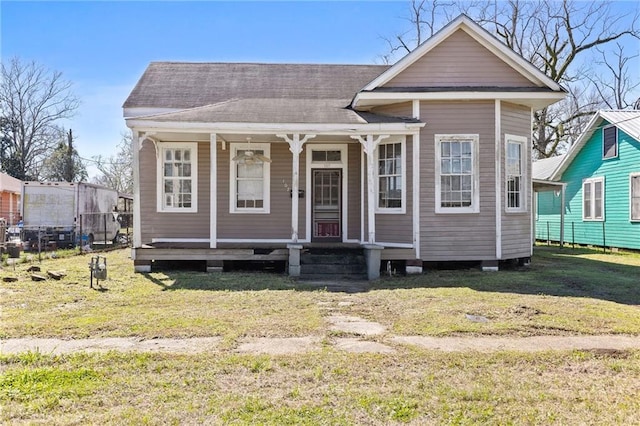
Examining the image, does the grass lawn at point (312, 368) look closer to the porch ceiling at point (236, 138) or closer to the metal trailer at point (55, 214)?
the porch ceiling at point (236, 138)

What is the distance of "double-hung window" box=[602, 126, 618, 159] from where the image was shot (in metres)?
17.2

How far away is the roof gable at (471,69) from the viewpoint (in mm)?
11141

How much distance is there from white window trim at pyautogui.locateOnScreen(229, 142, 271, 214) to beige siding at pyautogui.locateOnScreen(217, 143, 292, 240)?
0.08 m

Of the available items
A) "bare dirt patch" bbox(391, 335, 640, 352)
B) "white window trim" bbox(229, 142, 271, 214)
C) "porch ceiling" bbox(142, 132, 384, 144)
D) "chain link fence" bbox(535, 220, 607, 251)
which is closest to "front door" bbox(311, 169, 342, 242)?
"porch ceiling" bbox(142, 132, 384, 144)

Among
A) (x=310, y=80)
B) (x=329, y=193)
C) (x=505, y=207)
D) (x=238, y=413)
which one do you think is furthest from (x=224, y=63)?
(x=238, y=413)

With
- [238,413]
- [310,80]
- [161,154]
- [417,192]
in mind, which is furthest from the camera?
[310,80]

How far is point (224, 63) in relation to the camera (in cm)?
1523

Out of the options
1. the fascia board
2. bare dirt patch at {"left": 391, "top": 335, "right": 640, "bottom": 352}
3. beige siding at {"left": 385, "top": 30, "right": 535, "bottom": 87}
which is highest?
beige siding at {"left": 385, "top": 30, "right": 535, "bottom": 87}

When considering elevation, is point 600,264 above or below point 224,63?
below

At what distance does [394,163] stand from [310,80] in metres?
4.75

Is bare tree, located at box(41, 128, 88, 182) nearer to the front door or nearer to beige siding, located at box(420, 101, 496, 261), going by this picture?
the front door

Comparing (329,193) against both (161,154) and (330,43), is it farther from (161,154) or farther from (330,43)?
(330,43)

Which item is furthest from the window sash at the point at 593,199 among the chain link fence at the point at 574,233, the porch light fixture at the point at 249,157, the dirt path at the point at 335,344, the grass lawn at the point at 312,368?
the dirt path at the point at 335,344

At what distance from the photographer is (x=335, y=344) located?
5.25 metres
